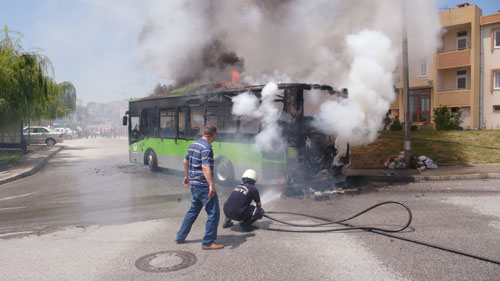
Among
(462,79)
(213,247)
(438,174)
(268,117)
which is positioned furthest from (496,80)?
(213,247)

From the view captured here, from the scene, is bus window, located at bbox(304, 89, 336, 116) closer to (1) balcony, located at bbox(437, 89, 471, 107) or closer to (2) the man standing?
(2) the man standing

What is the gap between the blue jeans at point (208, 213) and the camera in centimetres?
464

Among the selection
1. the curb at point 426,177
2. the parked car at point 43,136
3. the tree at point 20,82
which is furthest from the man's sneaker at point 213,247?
the parked car at point 43,136

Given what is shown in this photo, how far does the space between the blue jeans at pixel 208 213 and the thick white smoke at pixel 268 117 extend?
11.9ft

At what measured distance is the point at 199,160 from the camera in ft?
15.7

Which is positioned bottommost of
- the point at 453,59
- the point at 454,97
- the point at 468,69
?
the point at 454,97

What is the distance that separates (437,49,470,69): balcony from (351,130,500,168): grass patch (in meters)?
8.48

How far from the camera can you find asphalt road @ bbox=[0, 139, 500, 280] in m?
3.88

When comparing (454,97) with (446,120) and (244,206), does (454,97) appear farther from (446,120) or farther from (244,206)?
(244,206)

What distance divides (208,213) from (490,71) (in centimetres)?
2538

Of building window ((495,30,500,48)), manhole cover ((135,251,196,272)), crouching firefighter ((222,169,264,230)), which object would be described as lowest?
manhole cover ((135,251,196,272))

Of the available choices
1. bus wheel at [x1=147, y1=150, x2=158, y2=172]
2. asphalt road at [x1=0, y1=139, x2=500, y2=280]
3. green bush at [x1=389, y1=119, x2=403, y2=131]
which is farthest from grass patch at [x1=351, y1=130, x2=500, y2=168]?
bus wheel at [x1=147, y1=150, x2=158, y2=172]

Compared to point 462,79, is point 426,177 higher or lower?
lower

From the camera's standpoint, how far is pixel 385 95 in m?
9.05
